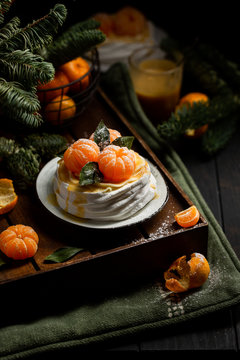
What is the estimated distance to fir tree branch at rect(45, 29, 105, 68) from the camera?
1.17m

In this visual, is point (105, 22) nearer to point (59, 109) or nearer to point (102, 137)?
point (59, 109)

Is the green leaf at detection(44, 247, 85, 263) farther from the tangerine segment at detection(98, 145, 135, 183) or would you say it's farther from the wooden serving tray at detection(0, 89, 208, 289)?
the tangerine segment at detection(98, 145, 135, 183)

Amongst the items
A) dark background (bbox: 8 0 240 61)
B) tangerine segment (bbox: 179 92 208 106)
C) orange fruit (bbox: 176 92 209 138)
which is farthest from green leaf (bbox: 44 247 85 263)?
dark background (bbox: 8 0 240 61)

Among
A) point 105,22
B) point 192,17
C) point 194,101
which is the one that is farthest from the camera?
point 192,17

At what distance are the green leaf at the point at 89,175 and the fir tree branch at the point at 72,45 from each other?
1.18 feet

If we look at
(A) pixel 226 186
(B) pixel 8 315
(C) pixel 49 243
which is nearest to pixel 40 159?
(C) pixel 49 243

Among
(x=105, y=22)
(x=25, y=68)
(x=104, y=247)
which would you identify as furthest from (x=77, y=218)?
(x=105, y=22)

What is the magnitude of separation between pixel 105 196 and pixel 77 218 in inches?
3.2

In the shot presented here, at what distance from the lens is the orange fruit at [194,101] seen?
4.53 feet

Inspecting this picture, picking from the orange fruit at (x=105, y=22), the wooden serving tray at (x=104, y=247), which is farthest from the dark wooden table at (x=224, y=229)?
the orange fruit at (x=105, y=22)

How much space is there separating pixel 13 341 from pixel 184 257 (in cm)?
35

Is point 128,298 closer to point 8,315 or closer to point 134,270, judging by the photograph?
point 134,270

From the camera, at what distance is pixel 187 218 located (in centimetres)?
97

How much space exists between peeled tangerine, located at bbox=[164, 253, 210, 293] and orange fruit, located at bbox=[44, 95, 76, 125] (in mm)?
453
